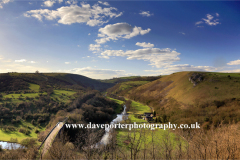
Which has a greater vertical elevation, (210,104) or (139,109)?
(210,104)

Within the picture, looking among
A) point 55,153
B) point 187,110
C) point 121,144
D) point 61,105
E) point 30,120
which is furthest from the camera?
point 61,105

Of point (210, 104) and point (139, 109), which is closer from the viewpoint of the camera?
point (210, 104)

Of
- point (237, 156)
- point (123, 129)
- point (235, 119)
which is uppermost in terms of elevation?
point (237, 156)

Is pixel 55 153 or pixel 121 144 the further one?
pixel 121 144

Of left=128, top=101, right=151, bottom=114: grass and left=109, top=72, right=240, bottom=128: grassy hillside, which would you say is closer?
left=109, top=72, right=240, bottom=128: grassy hillside

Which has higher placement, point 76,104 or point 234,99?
point 234,99

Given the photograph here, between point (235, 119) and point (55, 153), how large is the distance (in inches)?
1883

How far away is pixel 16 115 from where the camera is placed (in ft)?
146

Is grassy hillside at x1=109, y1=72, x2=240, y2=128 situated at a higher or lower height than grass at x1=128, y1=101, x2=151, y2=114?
higher

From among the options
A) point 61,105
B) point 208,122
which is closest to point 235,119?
point 208,122

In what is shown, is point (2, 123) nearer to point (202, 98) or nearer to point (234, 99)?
point (202, 98)

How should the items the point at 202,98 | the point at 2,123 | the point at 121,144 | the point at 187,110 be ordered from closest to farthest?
the point at 121,144, the point at 2,123, the point at 187,110, the point at 202,98

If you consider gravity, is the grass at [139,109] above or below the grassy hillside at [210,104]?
below

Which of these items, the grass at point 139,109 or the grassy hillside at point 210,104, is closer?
the grassy hillside at point 210,104
